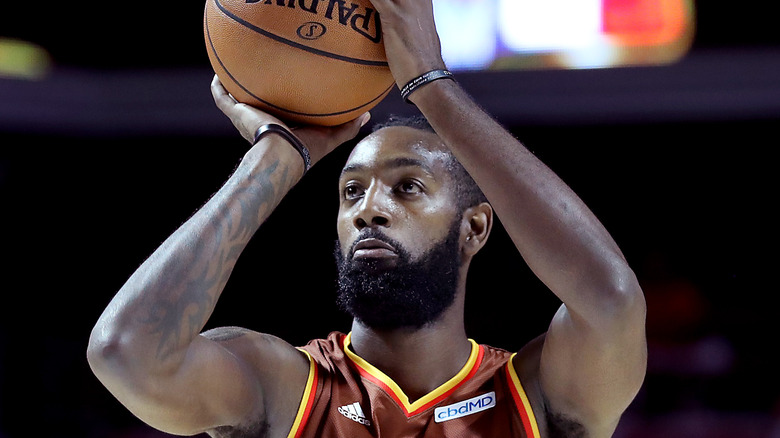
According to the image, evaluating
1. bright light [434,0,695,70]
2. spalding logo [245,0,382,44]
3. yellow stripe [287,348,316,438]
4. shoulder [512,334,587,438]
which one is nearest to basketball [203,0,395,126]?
spalding logo [245,0,382,44]

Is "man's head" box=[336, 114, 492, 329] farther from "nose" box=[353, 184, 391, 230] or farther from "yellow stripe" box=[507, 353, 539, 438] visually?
"yellow stripe" box=[507, 353, 539, 438]

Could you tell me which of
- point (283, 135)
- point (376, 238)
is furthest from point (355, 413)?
Answer: point (283, 135)

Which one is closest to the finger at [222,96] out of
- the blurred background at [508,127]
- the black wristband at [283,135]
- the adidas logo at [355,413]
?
the black wristband at [283,135]

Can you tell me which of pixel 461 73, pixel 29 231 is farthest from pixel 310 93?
pixel 29 231

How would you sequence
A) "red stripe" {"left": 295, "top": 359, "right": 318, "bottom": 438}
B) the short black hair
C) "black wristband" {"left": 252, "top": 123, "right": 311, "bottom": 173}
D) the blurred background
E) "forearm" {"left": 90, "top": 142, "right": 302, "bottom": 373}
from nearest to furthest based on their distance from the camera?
1. "forearm" {"left": 90, "top": 142, "right": 302, "bottom": 373}
2. "black wristband" {"left": 252, "top": 123, "right": 311, "bottom": 173}
3. "red stripe" {"left": 295, "top": 359, "right": 318, "bottom": 438}
4. the short black hair
5. the blurred background

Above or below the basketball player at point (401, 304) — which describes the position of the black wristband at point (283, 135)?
above

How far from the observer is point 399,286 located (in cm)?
251

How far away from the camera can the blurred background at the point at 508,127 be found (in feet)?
21.0

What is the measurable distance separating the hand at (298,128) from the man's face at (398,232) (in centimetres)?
23

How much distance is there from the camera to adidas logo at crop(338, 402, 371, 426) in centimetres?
242

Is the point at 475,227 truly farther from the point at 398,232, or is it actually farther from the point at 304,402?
the point at 304,402

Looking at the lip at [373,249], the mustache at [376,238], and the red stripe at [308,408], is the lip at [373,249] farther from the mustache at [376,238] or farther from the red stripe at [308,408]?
the red stripe at [308,408]

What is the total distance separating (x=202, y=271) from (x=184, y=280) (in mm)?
46

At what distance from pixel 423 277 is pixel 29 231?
5575mm
